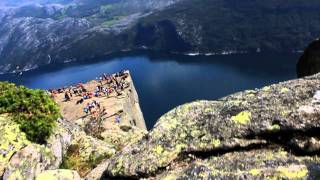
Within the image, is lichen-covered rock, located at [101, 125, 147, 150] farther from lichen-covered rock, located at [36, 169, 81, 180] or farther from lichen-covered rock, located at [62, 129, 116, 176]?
lichen-covered rock, located at [36, 169, 81, 180]

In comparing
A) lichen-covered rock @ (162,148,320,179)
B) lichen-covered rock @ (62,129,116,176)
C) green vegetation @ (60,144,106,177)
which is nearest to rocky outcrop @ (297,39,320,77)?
lichen-covered rock @ (62,129,116,176)

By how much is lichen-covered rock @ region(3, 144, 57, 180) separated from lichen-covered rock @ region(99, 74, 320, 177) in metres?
7.49

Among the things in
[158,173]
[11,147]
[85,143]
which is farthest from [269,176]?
[85,143]

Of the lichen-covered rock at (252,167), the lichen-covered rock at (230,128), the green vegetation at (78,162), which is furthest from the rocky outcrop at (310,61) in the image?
the lichen-covered rock at (252,167)

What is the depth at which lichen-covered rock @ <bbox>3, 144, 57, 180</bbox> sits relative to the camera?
22000mm

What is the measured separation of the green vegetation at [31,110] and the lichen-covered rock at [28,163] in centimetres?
218

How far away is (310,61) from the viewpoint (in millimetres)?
35562

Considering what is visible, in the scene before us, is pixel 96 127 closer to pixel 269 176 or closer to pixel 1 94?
pixel 1 94

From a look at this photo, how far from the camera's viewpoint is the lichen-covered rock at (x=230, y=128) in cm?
1413

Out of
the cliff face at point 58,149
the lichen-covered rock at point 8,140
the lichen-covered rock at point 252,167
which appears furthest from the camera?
the lichen-covered rock at point 8,140

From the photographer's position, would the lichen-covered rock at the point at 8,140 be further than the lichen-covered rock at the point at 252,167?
Yes

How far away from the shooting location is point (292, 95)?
15.5m

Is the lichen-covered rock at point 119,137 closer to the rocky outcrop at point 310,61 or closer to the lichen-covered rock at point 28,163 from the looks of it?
the lichen-covered rock at point 28,163

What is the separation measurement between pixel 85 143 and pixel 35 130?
3.79m
